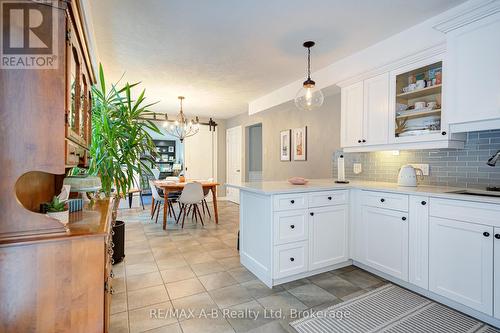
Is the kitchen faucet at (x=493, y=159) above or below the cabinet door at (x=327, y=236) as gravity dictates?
above

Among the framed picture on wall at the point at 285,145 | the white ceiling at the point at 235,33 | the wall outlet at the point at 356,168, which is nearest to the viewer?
the white ceiling at the point at 235,33

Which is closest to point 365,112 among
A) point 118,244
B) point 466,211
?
point 466,211

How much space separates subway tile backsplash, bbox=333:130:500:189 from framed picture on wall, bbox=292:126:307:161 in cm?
134

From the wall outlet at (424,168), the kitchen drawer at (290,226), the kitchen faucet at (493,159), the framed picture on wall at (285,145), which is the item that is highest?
the framed picture on wall at (285,145)

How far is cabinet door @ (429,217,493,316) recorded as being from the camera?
1.69 m

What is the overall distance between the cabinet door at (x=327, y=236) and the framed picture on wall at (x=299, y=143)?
176cm

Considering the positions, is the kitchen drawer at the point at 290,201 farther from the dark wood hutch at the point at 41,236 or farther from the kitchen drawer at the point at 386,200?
the dark wood hutch at the point at 41,236

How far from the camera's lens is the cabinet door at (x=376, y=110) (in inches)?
104

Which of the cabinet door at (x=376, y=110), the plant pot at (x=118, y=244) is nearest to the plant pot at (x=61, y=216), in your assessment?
the plant pot at (x=118, y=244)

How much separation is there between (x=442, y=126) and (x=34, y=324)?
2969mm

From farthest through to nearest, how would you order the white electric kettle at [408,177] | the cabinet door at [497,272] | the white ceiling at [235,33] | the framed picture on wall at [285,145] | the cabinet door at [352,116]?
1. the framed picture on wall at [285,145]
2. the cabinet door at [352,116]
3. the white electric kettle at [408,177]
4. the white ceiling at [235,33]
5. the cabinet door at [497,272]

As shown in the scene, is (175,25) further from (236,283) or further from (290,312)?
(290,312)

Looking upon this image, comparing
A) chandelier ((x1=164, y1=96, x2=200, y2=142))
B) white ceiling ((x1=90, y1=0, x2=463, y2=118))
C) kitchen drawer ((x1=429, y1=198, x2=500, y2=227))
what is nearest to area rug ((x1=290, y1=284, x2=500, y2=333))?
kitchen drawer ((x1=429, y1=198, x2=500, y2=227))

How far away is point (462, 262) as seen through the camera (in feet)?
5.91
